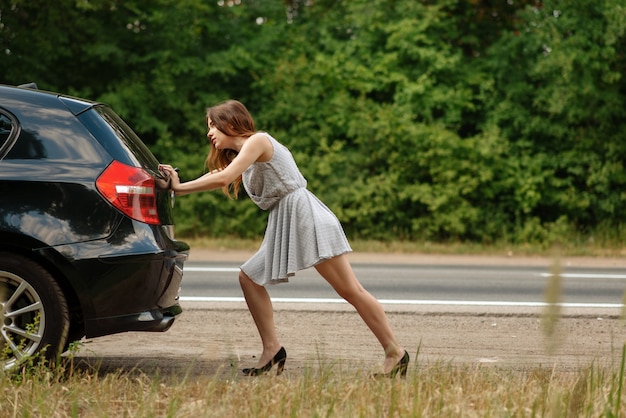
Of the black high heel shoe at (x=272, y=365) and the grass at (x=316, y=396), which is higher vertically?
the grass at (x=316, y=396)

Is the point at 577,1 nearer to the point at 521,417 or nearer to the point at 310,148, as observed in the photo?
the point at 310,148

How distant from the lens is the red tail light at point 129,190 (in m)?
4.97

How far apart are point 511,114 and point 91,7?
7759 millimetres

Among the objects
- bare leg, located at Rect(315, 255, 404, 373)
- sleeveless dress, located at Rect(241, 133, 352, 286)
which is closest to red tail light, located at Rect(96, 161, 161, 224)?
sleeveless dress, located at Rect(241, 133, 352, 286)

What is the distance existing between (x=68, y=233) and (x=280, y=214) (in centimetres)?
119

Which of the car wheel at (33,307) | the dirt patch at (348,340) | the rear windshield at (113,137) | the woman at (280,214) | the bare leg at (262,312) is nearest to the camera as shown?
the car wheel at (33,307)

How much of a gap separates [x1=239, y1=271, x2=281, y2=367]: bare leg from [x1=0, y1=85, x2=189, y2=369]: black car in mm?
575

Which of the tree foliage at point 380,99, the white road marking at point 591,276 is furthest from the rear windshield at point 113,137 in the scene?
the tree foliage at point 380,99

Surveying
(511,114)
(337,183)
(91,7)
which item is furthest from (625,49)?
(91,7)

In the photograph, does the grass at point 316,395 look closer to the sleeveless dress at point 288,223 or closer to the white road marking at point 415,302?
the sleeveless dress at point 288,223

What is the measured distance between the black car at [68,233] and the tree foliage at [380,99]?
11.5 meters

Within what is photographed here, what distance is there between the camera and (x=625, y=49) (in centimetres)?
1595

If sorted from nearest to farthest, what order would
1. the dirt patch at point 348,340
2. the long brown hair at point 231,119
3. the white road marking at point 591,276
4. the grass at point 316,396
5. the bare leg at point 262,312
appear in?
the grass at point 316,396, the long brown hair at point 231,119, the bare leg at point 262,312, the dirt patch at point 348,340, the white road marking at point 591,276

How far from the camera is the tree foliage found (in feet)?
53.8
